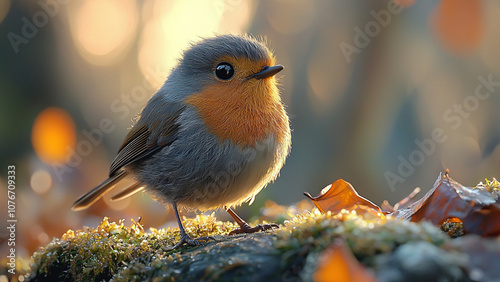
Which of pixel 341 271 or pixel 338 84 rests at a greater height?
pixel 338 84

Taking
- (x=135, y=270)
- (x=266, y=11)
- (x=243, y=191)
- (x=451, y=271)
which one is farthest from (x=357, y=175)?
(x=451, y=271)

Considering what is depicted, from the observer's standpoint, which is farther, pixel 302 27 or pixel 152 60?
pixel 302 27

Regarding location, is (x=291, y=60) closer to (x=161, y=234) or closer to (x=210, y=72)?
(x=210, y=72)

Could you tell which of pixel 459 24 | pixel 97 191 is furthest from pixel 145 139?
pixel 459 24

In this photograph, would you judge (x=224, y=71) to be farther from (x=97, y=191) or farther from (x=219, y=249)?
(x=97, y=191)

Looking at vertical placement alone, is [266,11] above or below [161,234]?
above

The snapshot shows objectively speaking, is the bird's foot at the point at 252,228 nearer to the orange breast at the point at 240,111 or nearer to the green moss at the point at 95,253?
the green moss at the point at 95,253

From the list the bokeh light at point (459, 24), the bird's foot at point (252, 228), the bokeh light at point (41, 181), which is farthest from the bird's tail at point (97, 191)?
the bokeh light at point (459, 24)
